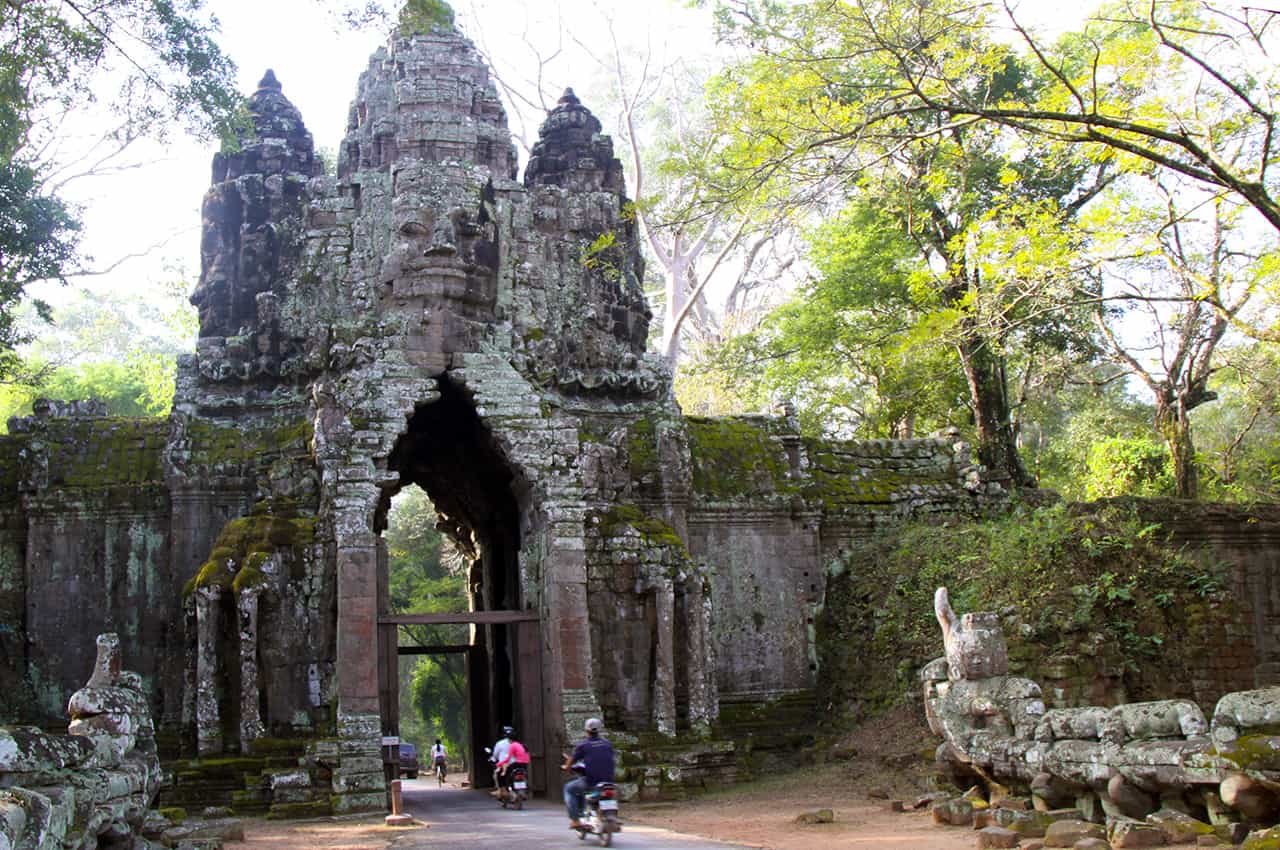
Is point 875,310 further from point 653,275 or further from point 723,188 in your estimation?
point 653,275

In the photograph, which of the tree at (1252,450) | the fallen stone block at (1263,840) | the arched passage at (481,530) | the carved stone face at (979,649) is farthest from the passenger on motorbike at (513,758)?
the tree at (1252,450)

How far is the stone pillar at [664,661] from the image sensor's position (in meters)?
15.9

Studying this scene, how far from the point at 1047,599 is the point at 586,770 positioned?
646 centimetres

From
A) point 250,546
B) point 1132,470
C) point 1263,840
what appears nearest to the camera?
point 1263,840

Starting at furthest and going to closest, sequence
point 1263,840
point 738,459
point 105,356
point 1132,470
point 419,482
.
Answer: point 105,356 → point 1132,470 → point 419,482 → point 738,459 → point 1263,840

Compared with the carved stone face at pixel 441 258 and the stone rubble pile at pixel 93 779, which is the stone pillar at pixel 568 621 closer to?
the carved stone face at pixel 441 258

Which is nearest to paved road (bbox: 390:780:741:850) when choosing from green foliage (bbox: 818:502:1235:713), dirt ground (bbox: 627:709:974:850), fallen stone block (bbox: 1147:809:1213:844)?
dirt ground (bbox: 627:709:974:850)

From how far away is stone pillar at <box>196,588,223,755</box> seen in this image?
1497 centimetres

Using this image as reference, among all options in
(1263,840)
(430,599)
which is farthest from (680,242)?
(1263,840)

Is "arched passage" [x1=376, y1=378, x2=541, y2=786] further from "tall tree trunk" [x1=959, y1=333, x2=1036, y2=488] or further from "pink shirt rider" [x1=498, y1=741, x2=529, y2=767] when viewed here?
"tall tree trunk" [x1=959, y1=333, x2=1036, y2=488]

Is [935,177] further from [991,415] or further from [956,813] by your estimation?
[991,415]

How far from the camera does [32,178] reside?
66.5 feet

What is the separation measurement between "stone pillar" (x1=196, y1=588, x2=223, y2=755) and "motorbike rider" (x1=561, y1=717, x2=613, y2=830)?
551 centimetres

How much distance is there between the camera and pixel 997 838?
383 inches
